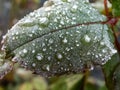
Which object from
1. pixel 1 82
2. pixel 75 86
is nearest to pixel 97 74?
pixel 1 82

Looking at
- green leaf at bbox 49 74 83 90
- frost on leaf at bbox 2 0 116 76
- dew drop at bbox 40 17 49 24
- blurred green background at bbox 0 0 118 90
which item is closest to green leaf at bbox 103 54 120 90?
frost on leaf at bbox 2 0 116 76

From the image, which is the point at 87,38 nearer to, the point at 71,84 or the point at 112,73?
the point at 112,73

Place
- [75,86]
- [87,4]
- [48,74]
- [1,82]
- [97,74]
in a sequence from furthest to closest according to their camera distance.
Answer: [97,74], [1,82], [75,86], [87,4], [48,74]

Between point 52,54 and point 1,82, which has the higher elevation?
point 52,54

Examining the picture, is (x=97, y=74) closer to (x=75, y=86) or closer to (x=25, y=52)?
(x=75, y=86)

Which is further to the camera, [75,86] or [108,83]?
[75,86]

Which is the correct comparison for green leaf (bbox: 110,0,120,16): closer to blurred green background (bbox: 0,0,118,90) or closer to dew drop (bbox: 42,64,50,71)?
dew drop (bbox: 42,64,50,71)
